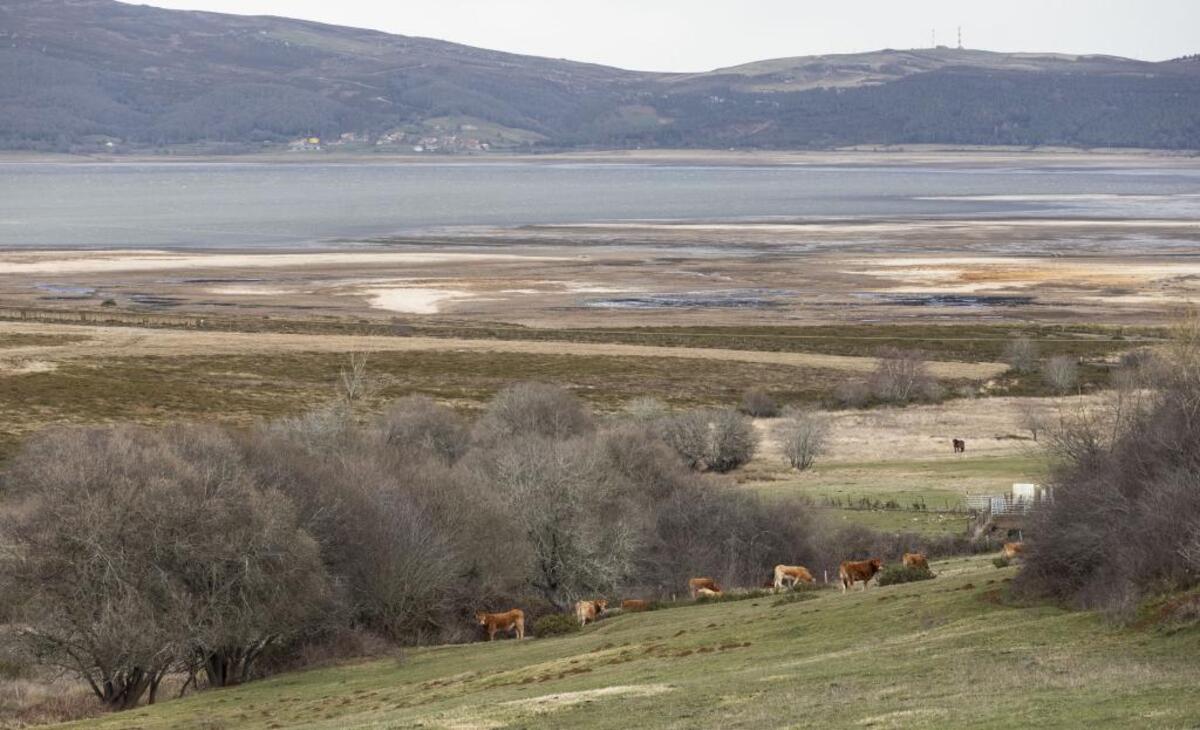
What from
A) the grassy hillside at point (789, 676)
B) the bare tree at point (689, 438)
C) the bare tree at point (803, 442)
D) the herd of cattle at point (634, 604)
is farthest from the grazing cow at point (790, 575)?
the bare tree at point (803, 442)

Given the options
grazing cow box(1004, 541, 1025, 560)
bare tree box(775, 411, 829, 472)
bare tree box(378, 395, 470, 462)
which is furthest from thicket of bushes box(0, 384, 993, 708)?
bare tree box(775, 411, 829, 472)

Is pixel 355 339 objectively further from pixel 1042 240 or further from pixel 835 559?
pixel 1042 240

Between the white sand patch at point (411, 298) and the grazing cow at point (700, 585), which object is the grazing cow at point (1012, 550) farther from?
the white sand patch at point (411, 298)

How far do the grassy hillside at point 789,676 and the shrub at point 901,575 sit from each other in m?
0.71

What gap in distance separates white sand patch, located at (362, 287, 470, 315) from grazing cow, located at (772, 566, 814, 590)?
73762 mm

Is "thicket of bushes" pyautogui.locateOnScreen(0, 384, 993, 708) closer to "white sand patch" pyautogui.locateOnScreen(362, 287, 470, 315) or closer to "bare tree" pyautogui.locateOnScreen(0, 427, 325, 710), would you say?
"bare tree" pyautogui.locateOnScreen(0, 427, 325, 710)

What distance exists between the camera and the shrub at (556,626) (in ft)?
108

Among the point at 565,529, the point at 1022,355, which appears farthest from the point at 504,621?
the point at 1022,355

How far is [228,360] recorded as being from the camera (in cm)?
8506

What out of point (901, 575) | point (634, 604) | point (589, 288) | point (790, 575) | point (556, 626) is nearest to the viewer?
point (901, 575)

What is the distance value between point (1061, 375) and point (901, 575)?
48.4 m

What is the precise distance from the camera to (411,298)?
112562 mm

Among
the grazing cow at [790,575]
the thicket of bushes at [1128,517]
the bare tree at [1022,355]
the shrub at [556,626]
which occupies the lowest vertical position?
the bare tree at [1022,355]

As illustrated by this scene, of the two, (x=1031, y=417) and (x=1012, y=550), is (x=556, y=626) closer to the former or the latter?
(x=1012, y=550)
